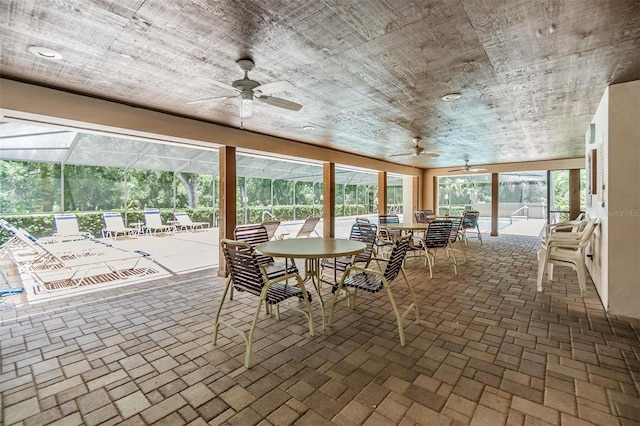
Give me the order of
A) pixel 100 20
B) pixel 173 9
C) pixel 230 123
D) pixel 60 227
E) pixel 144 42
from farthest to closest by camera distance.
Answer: pixel 60 227, pixel 230 123, pixel 144 42, pixel 100 20, pixel 173 9

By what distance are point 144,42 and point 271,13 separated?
1.03 meters

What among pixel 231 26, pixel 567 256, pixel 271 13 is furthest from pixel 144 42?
pixel 567 256

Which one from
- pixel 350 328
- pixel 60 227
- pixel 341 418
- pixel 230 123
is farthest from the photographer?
pixel 60 227

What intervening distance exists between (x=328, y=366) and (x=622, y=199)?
3356mm

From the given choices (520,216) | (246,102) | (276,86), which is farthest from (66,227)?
(520,216)

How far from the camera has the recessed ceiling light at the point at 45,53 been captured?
2.29 meters

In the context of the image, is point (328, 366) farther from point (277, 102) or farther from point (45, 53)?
point (45, 53)

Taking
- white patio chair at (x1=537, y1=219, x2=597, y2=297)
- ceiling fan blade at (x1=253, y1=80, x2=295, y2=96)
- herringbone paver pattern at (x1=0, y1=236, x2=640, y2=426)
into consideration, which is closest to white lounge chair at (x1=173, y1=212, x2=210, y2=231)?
herringbone paver pattern at (x1=0, y1=236, x2=640, y2=426)

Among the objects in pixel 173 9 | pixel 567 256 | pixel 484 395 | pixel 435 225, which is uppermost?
pixel 173 9

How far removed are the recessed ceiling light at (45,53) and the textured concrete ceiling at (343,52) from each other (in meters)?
0.05

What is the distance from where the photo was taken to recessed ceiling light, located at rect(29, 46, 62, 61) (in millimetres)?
2295

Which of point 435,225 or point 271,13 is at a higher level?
point 271,13

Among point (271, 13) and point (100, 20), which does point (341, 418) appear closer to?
point (271, 13)

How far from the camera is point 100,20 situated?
196cm
